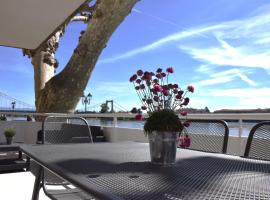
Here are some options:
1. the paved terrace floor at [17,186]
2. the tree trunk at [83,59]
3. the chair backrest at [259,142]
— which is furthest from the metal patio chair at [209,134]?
the tree trunk at [83,59]

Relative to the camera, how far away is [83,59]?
10.6 m

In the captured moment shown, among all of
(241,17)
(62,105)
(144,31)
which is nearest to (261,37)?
(241,17)

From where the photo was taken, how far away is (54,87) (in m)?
10.4

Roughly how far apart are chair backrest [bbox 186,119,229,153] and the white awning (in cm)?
251

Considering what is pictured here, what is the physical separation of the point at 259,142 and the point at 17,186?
2.44 metres

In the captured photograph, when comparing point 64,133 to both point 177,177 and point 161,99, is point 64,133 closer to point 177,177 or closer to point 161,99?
point 161,99

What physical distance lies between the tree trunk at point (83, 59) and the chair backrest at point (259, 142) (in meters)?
9.38

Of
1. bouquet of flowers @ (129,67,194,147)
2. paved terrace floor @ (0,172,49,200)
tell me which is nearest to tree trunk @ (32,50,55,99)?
paved terrace floor @ (0,172,49,200)

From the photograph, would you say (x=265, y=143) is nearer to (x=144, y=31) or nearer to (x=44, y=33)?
(x=44, y=33)

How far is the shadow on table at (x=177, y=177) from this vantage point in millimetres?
738

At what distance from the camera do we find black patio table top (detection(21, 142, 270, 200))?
0.73m

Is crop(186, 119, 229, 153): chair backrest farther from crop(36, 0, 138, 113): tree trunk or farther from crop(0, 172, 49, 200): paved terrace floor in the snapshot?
crop(36, 0, 138, 113): tree trunk

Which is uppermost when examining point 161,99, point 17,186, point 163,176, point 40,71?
point 40,71

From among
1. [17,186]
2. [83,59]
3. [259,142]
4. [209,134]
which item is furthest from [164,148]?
[83,59]
